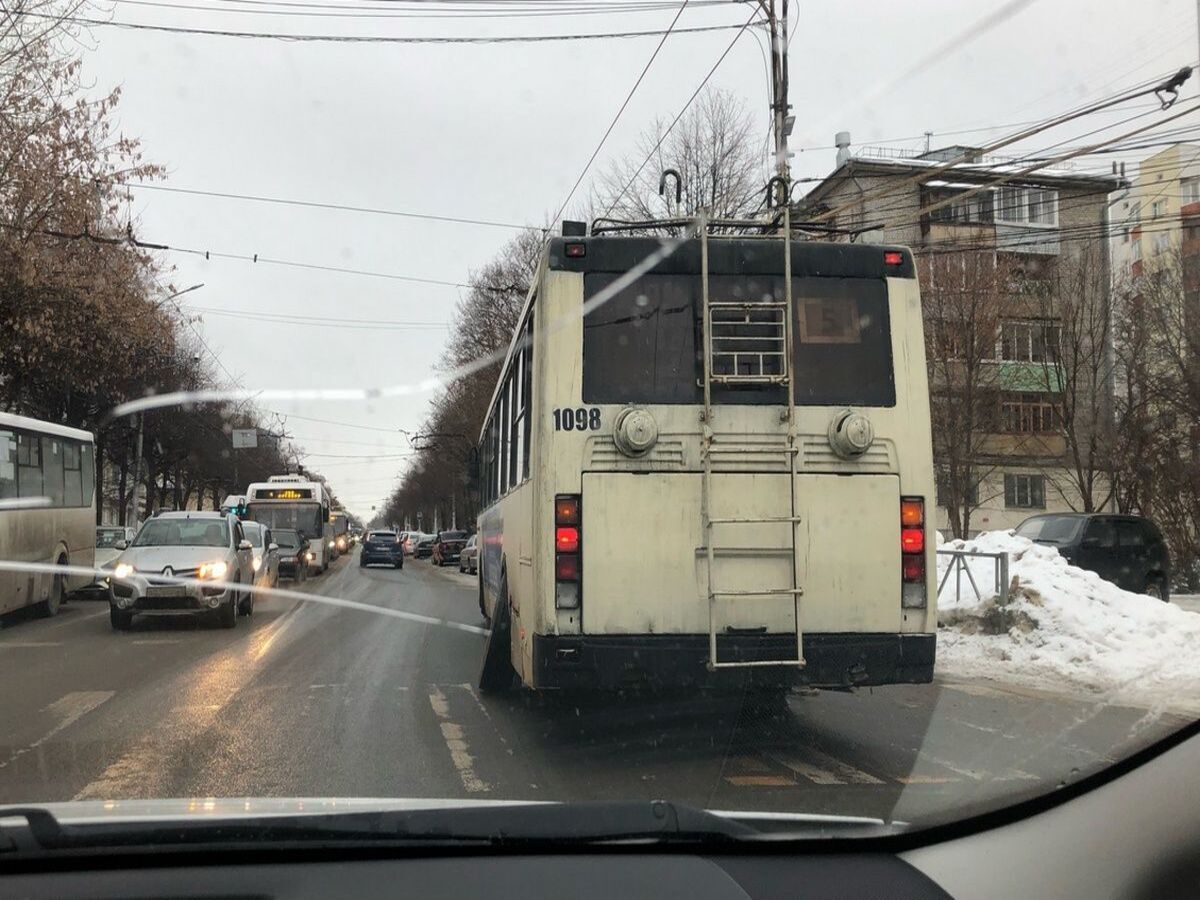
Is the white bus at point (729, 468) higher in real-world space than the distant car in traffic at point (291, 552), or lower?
higher

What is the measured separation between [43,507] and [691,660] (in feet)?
51.6

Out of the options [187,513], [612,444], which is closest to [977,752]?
[612,444]

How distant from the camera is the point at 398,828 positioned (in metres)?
2.64

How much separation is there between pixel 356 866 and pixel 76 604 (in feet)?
73.4

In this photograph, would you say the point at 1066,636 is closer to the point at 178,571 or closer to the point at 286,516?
the point at 178,571

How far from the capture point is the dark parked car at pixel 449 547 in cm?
5056

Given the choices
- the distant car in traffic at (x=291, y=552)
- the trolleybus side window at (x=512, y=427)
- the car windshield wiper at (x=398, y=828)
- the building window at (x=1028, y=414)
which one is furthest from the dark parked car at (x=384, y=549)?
the car windshield wiper at (x=398, y=828)

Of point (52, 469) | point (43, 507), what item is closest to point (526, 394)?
point (43, 507)

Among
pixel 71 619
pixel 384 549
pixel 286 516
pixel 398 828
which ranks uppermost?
pixel 286 516

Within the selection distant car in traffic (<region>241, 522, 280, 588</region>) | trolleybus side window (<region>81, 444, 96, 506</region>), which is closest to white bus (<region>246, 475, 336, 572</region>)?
distant car in traffic (<region>241, 522, 280, 588</region>)

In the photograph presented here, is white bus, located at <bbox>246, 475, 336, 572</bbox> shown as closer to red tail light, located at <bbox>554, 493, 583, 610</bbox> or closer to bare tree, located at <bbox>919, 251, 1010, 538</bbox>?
bare tree, located at <bbox>919, 251, 1010, 538</bbox>

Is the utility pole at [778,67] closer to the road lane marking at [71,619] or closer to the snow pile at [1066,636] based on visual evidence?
the snow pile at [1066,636]

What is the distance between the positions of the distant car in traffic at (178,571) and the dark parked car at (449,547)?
32512mm

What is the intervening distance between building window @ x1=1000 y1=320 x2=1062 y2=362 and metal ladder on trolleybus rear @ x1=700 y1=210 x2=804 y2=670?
91.6 ft
